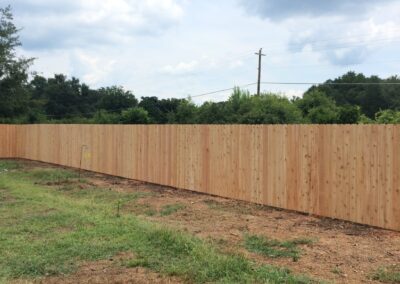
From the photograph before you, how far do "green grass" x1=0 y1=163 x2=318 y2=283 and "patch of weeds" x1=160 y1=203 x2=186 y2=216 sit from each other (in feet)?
2.72

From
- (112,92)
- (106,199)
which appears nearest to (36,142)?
(106,199)

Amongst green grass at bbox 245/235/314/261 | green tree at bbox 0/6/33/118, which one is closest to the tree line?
green tree at bbox 0/6/33/118

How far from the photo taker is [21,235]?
301 inches

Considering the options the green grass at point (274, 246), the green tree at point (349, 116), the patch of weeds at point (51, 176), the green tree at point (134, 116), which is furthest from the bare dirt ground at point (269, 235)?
the green tree at point (134, 116)

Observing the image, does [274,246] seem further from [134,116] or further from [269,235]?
[134,116]

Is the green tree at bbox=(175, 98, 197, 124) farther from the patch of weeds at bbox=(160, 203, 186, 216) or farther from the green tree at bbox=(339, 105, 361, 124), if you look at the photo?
the patch of weeds at bbox=(160, 203, 186, 216)

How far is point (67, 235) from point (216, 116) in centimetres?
2199

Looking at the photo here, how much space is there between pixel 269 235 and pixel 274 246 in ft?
2.32

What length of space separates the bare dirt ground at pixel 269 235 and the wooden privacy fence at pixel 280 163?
13.1 inches

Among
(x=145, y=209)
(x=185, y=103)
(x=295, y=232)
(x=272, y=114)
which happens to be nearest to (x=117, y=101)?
(x=185, y=103)

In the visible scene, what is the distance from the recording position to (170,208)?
408 inches

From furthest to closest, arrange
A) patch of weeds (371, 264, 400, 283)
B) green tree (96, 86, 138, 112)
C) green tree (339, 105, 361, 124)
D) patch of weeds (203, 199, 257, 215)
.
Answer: green tree (96, 86, 138, 112)
green tree (339, 105, 361, 124)
patch of weeds (203, 199, 257, 215)
patch of weeds (371, 264, 400, 283)

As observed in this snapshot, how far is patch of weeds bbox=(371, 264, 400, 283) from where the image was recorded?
543 centimetres

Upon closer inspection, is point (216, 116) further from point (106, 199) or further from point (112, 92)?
point (112, 92)
